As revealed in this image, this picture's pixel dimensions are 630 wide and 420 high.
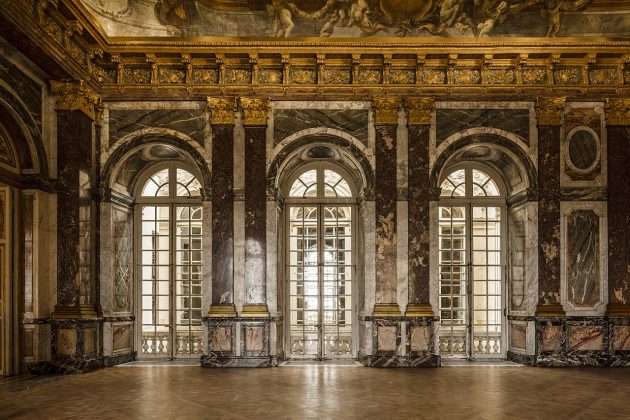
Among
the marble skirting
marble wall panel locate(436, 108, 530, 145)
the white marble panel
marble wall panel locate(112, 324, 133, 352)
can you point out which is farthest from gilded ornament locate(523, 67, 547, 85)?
marble wall panel locate(112, 324, 133, 352)

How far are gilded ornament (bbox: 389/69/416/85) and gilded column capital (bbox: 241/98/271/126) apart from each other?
7.54ft

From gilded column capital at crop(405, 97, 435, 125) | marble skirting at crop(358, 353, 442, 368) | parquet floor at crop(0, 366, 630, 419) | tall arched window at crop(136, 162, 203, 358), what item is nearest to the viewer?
parquet floor at crop(0, 366, 630, 419)

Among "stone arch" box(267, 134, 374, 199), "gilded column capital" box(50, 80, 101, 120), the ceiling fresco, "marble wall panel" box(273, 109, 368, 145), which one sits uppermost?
the ceiling fresco

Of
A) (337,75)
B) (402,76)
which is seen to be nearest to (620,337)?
(402,76)

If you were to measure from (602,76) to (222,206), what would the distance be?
721cm

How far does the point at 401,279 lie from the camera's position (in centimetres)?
1090

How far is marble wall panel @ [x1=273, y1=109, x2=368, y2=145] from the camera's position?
1116cm

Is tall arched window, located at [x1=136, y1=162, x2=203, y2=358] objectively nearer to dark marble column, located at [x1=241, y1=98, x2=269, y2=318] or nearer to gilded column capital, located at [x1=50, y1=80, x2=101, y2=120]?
dark marble column, located at [x1=241, y1=98, x2=269, y2=318]

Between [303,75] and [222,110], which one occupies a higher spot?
[303,75]

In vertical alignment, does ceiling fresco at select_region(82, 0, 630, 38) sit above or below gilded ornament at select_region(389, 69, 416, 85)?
above

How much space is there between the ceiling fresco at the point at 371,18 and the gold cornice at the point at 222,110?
49.5 inches

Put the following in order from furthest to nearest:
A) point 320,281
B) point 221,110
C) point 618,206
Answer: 1. point 320,281
2. point 221,110
3. point 618,206

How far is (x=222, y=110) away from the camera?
11047mm

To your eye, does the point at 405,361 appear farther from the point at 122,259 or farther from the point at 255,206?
the point at 122,259
